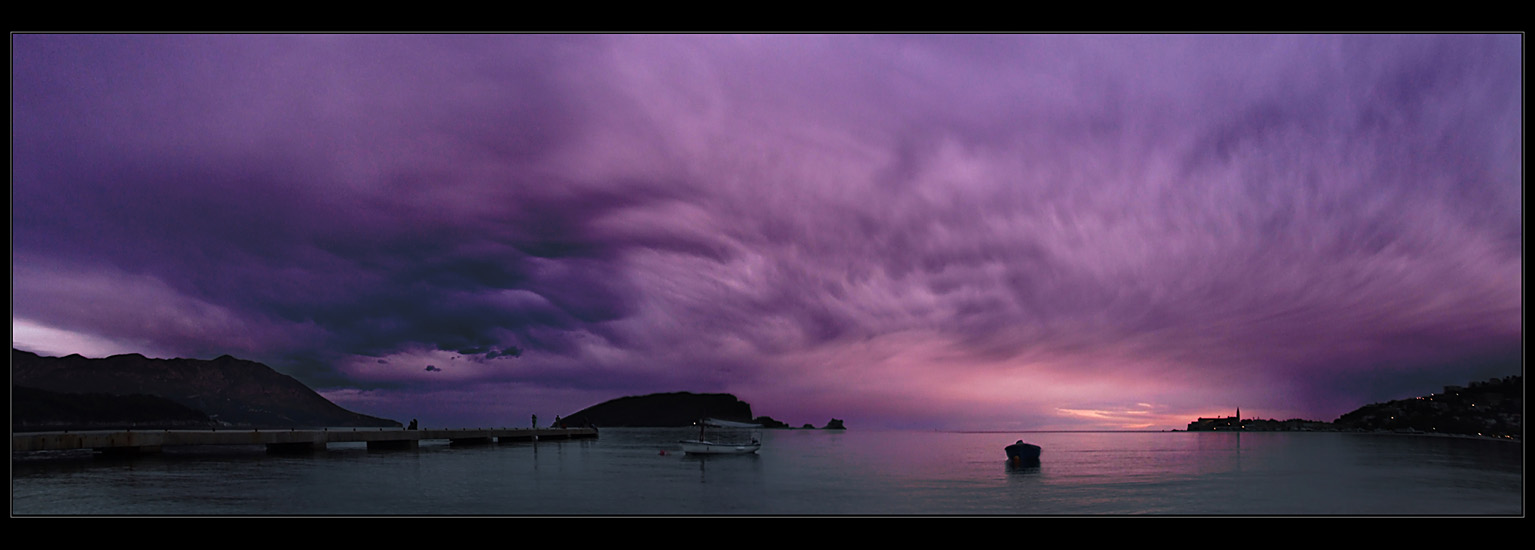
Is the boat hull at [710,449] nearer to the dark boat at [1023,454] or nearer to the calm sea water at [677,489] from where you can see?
the calm sea water at [677,489]

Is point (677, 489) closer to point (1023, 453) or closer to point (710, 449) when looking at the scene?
point (1023, 453)

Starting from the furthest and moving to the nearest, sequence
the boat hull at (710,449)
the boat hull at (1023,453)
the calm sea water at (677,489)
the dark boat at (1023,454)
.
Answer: the boat hull at (710,449) → the boat hull at (1023,453) → the dark boat at (1023,454) → the calm sea water at (677,489)

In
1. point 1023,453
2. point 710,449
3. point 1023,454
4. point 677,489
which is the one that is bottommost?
point 710,449

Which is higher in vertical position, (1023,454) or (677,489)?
(677,489)

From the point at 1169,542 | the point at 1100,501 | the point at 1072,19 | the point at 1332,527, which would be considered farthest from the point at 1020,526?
the point at 1100,501

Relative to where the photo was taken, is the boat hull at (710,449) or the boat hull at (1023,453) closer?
the boat hull at (1023,453)

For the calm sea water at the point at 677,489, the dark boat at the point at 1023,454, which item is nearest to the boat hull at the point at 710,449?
the calm sea water at the point at 677,489

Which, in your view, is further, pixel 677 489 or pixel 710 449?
pixel 710 449

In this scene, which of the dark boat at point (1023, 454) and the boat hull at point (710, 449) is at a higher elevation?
the dark boat at point (1023, 454)

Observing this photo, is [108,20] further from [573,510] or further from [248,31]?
[573,510]

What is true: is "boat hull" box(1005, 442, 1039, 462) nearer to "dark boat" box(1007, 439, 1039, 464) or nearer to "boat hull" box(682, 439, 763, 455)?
"dark boat" box(1007, 439, 1039, 464)

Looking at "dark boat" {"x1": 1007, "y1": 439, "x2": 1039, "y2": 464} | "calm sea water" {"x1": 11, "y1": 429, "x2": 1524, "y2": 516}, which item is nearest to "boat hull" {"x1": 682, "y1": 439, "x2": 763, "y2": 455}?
"calm sea water" {"x1": 11, "y1": 429, "x2": 1524, "y2": 516}

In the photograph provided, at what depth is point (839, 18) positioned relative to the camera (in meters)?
16.1

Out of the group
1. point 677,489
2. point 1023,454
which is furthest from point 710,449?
point 677,489
